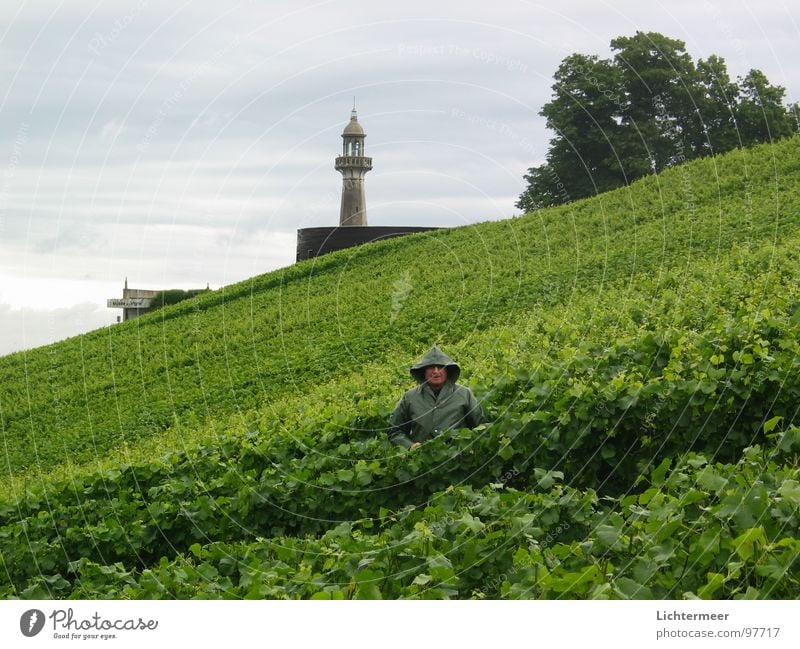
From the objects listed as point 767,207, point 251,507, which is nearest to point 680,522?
point 251,507

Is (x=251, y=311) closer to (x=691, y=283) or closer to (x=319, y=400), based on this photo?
(x=319, y=400)

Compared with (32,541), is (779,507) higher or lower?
higher

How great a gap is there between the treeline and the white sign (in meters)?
26.0

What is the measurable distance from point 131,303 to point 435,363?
5699 centimetres

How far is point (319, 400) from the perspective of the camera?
21.3m

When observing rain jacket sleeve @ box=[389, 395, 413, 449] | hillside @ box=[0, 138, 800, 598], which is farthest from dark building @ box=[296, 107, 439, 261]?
rain jacket sleeve @ box=[389, 395, 413, 449]

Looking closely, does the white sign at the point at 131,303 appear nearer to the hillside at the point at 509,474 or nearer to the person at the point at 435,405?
the hillside at the point at 509,474

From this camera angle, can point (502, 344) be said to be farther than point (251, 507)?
Yes

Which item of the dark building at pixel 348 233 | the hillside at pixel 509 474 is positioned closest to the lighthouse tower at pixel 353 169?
the dark building at pixel 348 233

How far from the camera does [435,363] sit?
440 inches

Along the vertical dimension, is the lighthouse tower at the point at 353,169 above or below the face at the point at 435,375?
above

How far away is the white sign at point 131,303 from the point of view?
61.8m

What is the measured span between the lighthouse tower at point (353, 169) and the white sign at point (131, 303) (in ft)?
46.4

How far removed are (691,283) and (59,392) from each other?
2549cm
